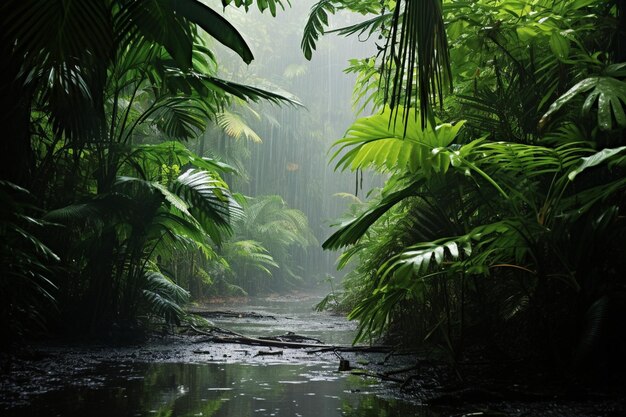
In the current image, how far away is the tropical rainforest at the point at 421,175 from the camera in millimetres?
2191

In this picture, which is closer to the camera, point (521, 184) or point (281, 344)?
point (521, 184)

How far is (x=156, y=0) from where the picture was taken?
8.05 feet

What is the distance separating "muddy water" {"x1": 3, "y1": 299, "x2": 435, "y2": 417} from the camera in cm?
204

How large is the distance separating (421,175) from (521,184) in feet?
1.60

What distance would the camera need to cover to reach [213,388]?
2469 mm

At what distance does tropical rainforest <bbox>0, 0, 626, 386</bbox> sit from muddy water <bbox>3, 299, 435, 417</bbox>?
1.08 ft

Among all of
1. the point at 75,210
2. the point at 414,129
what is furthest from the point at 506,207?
the point at 75,210

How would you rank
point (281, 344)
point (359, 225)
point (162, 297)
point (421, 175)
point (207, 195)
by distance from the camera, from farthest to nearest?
point (162, 297) → point (207, 195) → point (281, 344) → point (421, 175) → point (359, 225)

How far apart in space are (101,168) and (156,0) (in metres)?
1.78

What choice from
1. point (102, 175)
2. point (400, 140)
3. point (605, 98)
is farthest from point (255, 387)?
point (102, 175)

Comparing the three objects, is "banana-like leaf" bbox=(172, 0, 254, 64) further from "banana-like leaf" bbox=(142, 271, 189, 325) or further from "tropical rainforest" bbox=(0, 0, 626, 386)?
"banana-like leaf" bbox=(142, 271, 189, 325)

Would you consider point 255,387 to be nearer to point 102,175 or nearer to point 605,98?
point 605,98

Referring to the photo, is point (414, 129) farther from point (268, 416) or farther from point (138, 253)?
point (138, 253)

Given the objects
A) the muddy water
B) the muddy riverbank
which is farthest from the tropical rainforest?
the muddy water
